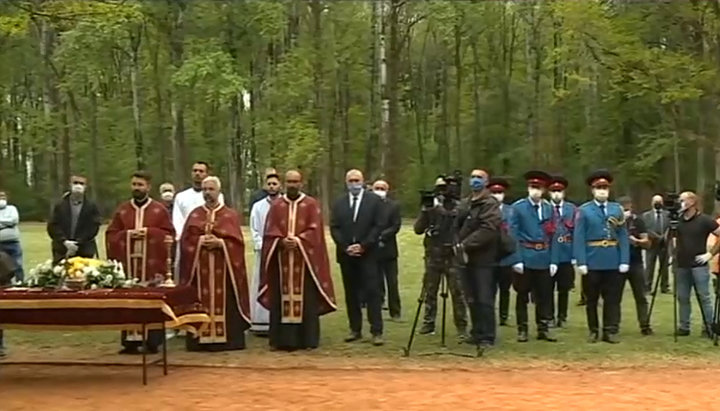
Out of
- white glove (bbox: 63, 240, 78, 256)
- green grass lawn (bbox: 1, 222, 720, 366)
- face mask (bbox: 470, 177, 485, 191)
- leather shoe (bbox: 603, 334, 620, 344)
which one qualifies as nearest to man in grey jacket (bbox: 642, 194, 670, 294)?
green grass lawn (bbox: 1, 222, 720, 366)

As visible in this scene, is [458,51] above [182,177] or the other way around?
above

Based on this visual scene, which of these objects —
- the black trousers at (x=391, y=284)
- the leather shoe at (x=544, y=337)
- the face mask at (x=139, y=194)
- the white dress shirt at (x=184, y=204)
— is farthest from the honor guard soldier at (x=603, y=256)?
the face mask at (x=139, y=194)

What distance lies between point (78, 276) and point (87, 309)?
456 mm

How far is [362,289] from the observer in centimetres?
1187

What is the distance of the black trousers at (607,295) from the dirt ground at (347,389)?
173 cm

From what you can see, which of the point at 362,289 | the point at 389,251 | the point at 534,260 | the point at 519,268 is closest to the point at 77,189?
the point at 362,289

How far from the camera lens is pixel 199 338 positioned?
36.4 feet

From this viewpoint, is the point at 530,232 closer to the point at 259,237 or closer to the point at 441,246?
the point at 441,246

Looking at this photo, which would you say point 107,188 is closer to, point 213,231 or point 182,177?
point 182,177

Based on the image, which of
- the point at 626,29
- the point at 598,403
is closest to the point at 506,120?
the point at 626,29

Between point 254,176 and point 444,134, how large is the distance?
877cm

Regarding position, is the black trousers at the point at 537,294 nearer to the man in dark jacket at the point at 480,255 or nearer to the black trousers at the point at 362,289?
the man in dark jacket at the point at 480,255

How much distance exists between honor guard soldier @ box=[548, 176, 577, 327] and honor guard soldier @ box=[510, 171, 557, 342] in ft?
0.46

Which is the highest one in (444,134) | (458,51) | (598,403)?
(458,51)
